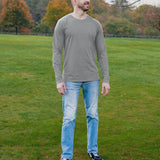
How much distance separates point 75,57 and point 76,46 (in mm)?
138

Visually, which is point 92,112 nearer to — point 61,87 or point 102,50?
point 61,87

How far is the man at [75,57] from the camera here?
12.3 ft

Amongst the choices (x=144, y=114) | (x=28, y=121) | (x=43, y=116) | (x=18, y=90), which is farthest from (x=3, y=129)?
(x=18, y=90)

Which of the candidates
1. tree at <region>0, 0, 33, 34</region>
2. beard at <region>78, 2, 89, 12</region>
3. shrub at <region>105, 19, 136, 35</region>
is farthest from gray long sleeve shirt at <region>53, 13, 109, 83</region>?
shrub at <region>105, 19, 136, 35</region>

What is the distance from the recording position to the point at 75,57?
3.82 m

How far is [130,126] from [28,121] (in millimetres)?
2056

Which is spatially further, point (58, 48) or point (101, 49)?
point (101, 49)

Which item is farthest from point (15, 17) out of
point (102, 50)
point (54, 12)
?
point (102, 50)

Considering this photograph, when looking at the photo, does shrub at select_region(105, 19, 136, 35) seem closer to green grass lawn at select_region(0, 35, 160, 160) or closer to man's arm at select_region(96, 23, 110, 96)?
green grass lawn at select_region(0, 35, 160, 160)

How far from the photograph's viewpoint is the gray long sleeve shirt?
12.3ft

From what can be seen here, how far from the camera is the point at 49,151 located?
4664mm

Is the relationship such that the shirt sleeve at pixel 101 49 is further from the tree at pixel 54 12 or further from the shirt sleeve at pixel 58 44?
the tree at pixel 54 12

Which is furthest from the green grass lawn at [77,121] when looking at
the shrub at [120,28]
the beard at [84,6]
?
the shrub at [120,28]

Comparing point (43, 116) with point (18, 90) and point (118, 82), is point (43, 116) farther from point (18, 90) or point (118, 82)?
point (118, 82)
